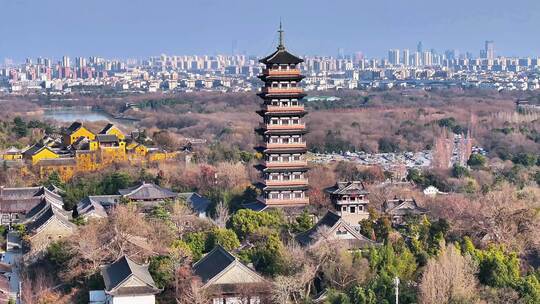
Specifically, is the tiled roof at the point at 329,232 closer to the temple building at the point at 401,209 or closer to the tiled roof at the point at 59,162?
the temple building at the point at 401,209

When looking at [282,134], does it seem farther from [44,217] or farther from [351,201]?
[44,217]

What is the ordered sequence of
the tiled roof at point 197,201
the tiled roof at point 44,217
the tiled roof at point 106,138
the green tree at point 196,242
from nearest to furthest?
the green tree at point 196,242 < the tiled roof at point 44,217 < the tiled roof at point 197,201 < the tiled roof at point 106,138

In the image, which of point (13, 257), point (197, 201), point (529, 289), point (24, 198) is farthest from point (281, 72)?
point (529, 289)

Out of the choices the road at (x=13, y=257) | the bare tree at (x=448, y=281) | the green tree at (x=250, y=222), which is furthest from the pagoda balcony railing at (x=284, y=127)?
the bare tree at (x=448, y=281)

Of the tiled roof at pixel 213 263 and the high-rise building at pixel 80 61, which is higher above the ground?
the high-rise building at pixel 80 61

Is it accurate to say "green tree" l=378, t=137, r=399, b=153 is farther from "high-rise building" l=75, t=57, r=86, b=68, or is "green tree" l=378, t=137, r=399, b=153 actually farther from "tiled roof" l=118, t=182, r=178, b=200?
"high-rise building" l=75, t=57, r=86, b=68

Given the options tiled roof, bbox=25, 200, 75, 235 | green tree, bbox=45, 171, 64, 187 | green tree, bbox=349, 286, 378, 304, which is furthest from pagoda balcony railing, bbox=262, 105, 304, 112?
green tree, bbox=349, 286, 378, 304

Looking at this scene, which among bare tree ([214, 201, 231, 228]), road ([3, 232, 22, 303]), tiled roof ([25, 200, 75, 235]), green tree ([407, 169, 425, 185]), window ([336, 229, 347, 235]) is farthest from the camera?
green tree ([407, 169, 425, 185])

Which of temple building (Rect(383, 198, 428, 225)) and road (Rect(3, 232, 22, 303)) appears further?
temple building (Rect(383, 198, 428, 225))

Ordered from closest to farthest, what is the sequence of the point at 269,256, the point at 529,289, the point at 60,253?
the point at 529,289
the point at 269,256
the point at 60,253

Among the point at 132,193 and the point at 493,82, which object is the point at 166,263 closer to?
the point at 132,193
